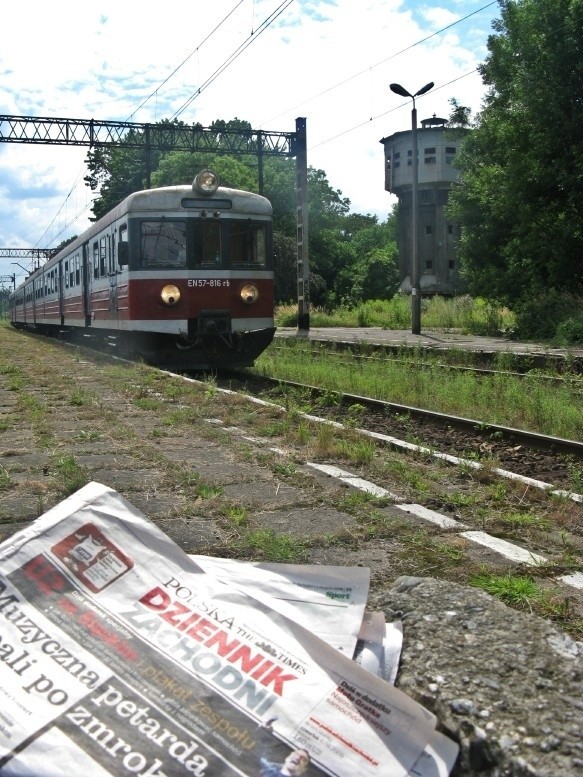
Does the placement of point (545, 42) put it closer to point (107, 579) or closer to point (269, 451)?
point (269, 451)

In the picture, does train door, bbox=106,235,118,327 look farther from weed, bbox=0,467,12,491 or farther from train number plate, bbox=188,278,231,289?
weed, bbox=0,467,12,491

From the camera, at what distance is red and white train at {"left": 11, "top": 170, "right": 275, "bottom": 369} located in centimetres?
1215

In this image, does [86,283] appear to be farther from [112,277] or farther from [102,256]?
[112,277]

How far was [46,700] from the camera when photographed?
180cm

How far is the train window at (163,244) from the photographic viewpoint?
12172mm

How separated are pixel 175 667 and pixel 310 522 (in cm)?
219

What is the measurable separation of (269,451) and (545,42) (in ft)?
58.0

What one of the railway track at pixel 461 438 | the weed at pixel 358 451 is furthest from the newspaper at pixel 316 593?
the weed at pixel 358 451

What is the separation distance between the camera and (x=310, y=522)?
4047 mm

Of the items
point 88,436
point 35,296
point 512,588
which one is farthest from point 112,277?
point 35,296

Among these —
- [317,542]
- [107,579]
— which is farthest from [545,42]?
[107,579]

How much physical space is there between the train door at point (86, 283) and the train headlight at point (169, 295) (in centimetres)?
503

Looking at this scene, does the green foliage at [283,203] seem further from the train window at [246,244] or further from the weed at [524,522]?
the weed at [524,522]

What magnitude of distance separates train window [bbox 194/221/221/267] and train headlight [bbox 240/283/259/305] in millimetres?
578
